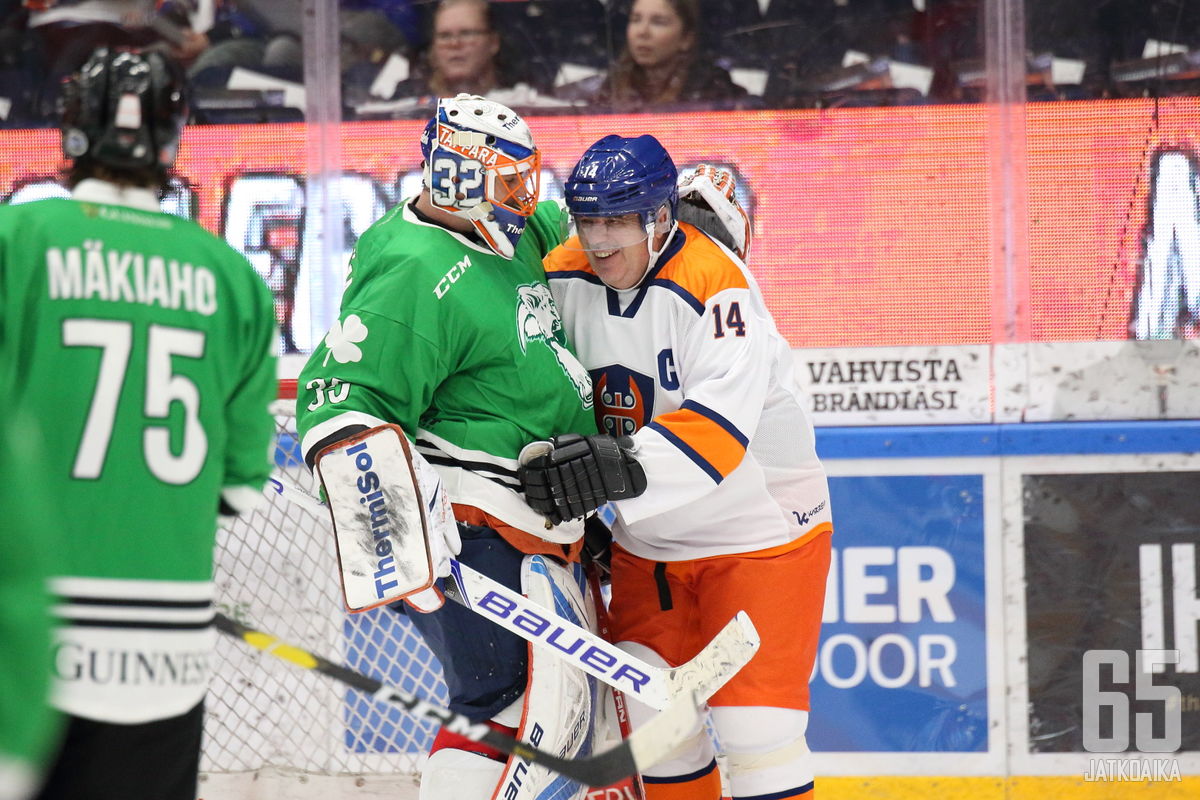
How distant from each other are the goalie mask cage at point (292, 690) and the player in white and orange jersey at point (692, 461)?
855mm

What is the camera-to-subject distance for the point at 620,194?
2.25 m

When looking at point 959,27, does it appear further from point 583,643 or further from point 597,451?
point 583,643

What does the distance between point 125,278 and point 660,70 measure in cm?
207

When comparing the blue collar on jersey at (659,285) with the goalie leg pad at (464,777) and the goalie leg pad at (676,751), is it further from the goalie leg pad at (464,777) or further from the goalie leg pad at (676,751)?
the goalie leg pad at (464,777)

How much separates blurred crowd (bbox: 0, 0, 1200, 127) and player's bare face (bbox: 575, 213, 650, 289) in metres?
1.03

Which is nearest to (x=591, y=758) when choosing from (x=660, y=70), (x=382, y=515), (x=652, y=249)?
(x=382, y=515)

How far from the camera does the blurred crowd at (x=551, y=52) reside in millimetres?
3225

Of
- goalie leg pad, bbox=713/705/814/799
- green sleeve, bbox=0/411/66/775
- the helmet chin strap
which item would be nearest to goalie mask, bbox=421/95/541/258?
the helmet chin strap

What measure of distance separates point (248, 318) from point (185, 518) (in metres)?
0.26

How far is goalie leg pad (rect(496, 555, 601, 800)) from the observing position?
2209mm

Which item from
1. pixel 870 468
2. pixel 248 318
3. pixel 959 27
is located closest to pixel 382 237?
pixel 248 318

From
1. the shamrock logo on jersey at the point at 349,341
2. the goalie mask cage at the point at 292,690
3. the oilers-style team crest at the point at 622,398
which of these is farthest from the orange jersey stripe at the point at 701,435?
the goalie mask cage at the point at 292,690

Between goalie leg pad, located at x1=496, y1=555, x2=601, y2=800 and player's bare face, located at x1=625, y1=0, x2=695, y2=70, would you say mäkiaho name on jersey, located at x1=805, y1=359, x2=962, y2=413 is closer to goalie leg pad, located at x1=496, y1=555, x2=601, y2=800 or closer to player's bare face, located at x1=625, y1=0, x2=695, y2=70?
player's bare face, located at x1=625, y1=0, x2=695, y2=70

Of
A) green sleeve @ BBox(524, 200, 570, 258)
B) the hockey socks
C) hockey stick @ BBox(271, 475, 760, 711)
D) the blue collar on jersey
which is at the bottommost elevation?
the hockey socks
